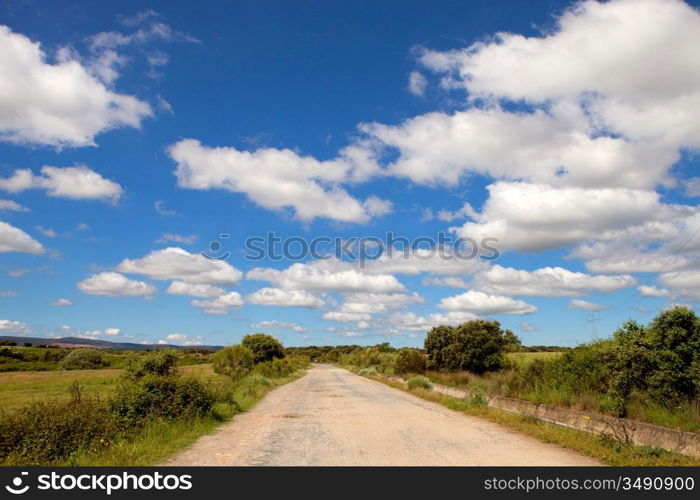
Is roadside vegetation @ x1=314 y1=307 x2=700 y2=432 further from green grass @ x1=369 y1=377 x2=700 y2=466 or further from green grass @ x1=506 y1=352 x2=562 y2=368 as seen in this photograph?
green grass @ x1=369 y1=377 x2=700 y2=466

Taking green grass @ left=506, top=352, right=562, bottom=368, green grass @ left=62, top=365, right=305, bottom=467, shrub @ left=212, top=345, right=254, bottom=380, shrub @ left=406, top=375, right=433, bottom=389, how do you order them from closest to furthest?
green grass @ left=62, top=365, right=305, bottom=467 < green grass @ left=506, top=352, right=562, bottom=368 < shrub @ left=406, top=375, right=433, bottom=389 < shrub @ left=212, top=345, right=254, bottom=380

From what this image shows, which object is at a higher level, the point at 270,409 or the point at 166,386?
the point at 166,386

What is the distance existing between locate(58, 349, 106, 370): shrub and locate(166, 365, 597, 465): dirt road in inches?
3395

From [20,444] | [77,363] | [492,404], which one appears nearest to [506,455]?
[20,444]

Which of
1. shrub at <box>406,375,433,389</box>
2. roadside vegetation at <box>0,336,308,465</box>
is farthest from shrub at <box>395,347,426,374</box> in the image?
roadside vegetation at <box>0,336,308,465</box>

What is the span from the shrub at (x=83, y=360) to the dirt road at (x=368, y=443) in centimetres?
8623

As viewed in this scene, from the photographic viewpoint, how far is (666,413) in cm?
1203

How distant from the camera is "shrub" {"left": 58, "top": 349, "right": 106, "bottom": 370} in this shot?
89.1 metres

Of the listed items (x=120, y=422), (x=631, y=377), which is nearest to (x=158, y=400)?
(x=120, y=422)
